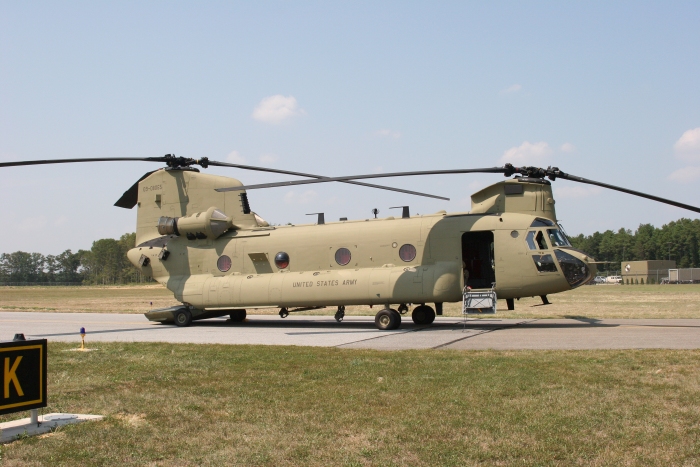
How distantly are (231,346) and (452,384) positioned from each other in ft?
23.4

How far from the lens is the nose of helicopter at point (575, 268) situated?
61.0 ft

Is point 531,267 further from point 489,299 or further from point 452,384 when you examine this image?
point 452,384

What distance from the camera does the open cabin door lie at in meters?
20.3

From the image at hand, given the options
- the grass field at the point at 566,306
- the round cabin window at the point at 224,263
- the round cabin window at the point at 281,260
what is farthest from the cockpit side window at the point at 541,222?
the round cabin window at the point at 224,263

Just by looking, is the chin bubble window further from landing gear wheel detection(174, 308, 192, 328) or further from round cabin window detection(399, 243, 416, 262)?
landing gear wheel detection(174, 308, 192, 328)

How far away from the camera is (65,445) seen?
6.52m

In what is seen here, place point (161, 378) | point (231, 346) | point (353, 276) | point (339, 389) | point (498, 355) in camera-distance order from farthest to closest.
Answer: point (353, 276) < point (231, 346) < point (498, 355) < point (161, 378) < point (339, 389)

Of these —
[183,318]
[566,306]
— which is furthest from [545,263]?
[566,306]

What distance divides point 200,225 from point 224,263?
5.47 ft

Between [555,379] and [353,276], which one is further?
[353,276]

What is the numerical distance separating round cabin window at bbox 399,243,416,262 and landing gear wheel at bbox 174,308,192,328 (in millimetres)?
8367

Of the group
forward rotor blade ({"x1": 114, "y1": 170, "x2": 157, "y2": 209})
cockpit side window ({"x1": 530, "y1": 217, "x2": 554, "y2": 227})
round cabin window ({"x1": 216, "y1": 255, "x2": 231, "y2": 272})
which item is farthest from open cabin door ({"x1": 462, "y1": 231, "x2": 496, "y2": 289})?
forward rotor blade ({"x1": 114, "y1": 170, "x2": 157, "y2": 209})

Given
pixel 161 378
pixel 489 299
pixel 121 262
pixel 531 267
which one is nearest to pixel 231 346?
pixel 161 378

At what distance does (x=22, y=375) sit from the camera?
6895 millimetres
